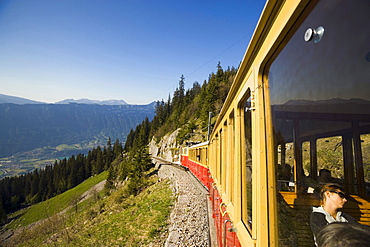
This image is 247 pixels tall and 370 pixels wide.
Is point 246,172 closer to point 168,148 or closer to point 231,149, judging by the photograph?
point 231,149

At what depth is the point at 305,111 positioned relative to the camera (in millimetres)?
1189

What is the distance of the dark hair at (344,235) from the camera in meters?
0.82

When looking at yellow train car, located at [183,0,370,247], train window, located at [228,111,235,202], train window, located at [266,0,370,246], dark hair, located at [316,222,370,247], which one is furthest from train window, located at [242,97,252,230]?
dark hair, located at [316,222,370,247]

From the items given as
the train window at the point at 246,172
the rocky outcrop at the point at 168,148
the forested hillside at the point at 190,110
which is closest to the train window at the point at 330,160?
the train window at the point at 246,172

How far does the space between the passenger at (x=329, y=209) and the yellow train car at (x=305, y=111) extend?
33 millimetres

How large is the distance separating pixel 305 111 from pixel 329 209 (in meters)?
0.47

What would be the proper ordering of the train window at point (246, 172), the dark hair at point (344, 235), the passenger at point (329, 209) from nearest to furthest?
the dark hair at point (344, 235)
the passenger at point (329, 209)
the train window at point (246, 172)

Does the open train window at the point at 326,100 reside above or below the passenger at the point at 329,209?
above

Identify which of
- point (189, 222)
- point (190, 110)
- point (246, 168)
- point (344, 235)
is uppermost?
point (190, 110)

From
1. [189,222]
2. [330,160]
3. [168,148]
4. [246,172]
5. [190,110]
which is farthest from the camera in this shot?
Answer: [190,110]

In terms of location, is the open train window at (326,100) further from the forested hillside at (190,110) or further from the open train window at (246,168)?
the forested hillside at (190,110)

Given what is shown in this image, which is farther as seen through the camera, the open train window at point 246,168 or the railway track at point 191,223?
the railway track at point 191,223

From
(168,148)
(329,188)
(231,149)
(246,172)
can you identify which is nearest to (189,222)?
(231,149)

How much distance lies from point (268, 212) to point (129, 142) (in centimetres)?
9707
